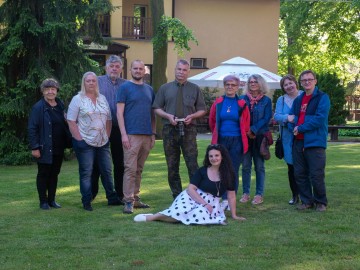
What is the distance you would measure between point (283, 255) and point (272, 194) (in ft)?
12.7

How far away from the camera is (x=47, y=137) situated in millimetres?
8383

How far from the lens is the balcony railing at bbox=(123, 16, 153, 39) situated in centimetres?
3011

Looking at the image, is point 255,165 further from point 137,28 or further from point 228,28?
point 228,28

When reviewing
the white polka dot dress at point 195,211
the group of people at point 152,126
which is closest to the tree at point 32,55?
the group of people at point 152,126

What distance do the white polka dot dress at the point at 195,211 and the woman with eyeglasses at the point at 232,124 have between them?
0.83 metres

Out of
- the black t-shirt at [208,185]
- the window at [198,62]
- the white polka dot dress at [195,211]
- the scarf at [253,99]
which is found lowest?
the white polka dot dress at [195,211]

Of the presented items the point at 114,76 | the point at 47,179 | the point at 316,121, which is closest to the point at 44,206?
the point at 47,179

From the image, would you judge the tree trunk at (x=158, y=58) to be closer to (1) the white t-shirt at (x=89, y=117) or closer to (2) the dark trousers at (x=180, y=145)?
(2) the dark trousers at (x=180, y=145)

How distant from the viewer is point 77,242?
6492 mm

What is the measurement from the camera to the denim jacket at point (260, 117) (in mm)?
8719

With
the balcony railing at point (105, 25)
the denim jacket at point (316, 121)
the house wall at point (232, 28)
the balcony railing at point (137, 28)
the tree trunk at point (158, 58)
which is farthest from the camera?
the house wall at point (232, 28)

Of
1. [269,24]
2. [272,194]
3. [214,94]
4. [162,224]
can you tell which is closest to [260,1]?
[269,24]

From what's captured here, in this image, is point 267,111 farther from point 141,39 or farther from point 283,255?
point 141,39

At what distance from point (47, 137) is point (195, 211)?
7.60 ft
